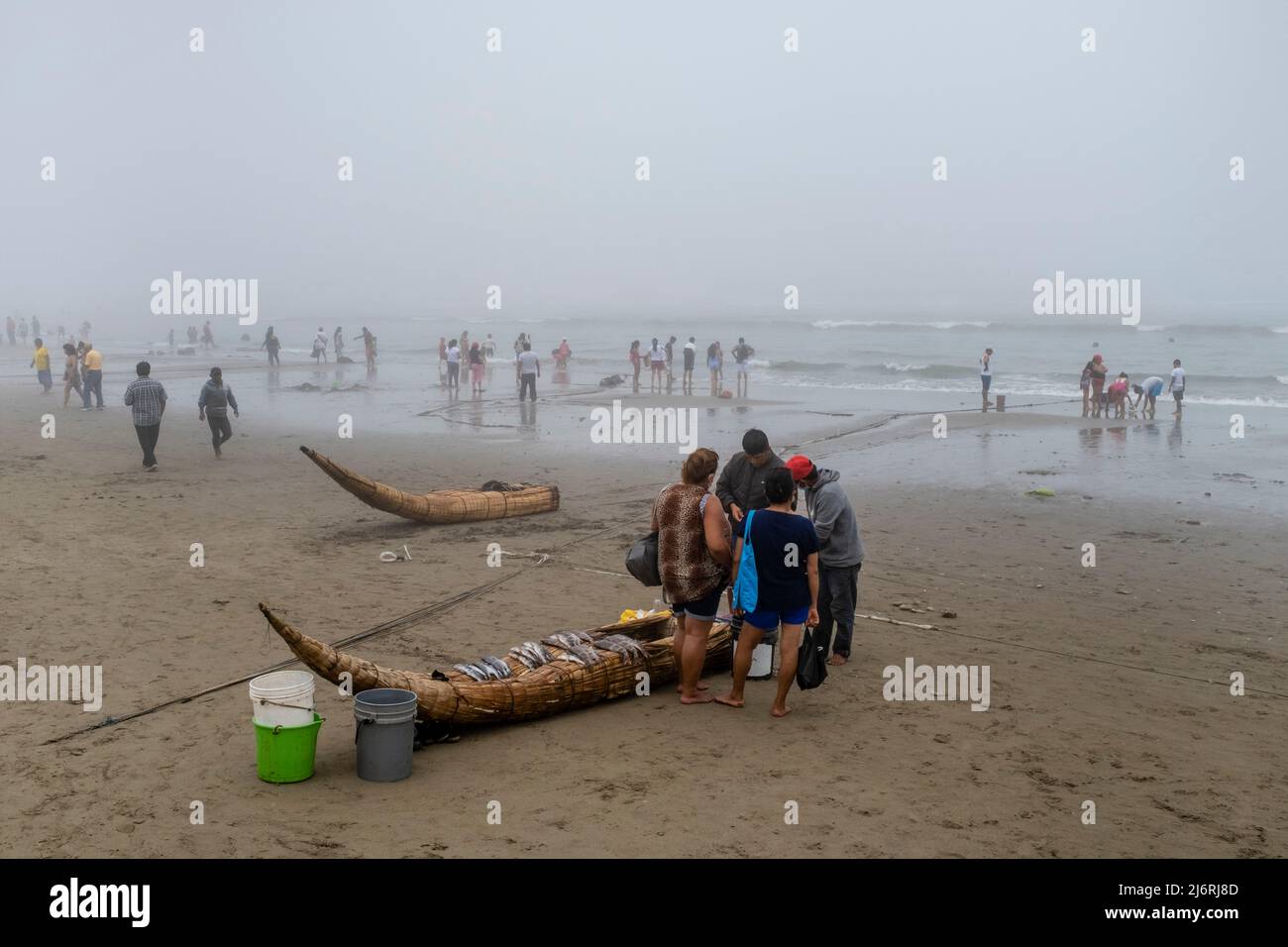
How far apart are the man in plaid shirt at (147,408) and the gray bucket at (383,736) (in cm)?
1314

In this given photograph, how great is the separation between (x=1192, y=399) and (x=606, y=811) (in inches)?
1358

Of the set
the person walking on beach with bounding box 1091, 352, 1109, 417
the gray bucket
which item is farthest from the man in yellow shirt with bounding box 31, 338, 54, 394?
the gray bucket

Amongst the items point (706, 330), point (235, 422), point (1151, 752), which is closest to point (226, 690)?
point (1151, 752)

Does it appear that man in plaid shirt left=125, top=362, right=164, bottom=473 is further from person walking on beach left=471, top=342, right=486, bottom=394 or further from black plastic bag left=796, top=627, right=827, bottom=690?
person walking on beach left=471, top=342, right=486, bottom=394

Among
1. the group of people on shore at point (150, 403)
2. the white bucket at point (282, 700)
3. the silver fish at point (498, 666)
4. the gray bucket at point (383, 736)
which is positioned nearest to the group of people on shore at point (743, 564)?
the silver fish at point (498, 666)

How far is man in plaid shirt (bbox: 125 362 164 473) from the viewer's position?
58.6 ft

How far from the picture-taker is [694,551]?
786 cm

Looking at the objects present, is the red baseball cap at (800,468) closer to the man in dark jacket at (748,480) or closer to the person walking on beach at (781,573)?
the man in dark jacket at (748,480)

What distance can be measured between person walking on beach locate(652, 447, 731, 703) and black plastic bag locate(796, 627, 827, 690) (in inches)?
27.4

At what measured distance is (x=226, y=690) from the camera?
7.96 m

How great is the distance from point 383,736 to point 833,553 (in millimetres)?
3988

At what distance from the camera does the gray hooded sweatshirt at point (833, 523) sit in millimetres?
8719

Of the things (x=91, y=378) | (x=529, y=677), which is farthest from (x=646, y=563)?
(x=91, y=378)
